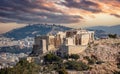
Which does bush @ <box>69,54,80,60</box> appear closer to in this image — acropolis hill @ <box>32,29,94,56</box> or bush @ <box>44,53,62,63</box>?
acropolis hill @ <box>32,29,94,56</box>

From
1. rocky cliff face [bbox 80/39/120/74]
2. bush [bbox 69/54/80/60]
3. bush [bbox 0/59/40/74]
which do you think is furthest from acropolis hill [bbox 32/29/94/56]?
bush [bbox 0/59/40/74]

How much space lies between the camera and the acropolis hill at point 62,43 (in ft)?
211

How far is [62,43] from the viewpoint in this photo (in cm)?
6581

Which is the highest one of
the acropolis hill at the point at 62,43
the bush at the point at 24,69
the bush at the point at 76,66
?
the acropolis hill at the point at 62,43

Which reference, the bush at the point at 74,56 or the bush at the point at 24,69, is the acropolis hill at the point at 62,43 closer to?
the bush at the point at 74,56

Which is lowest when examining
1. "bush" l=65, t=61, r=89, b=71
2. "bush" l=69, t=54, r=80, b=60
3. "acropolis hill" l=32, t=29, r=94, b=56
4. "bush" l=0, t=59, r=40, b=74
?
"bush" l=65, t=61, r=89, b=71

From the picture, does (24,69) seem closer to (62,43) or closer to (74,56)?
(74,56)

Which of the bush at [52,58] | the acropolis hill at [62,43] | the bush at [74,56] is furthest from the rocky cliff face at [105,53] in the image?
the bush at [52,58]

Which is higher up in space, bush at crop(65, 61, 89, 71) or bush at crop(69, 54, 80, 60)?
bush at crop(69, 54, 80, 60)

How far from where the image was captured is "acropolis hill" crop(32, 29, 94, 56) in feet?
211

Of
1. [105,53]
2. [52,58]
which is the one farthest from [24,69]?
[105,53]

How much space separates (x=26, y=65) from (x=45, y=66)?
11.6 feet

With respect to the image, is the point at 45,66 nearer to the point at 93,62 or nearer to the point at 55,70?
the point at 55,70

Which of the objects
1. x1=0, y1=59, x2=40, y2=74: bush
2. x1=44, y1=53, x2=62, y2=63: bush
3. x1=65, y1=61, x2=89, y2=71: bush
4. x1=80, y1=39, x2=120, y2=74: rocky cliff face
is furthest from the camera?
x1=80, y1=39, x2=120, y2=74: rocky cliff face
